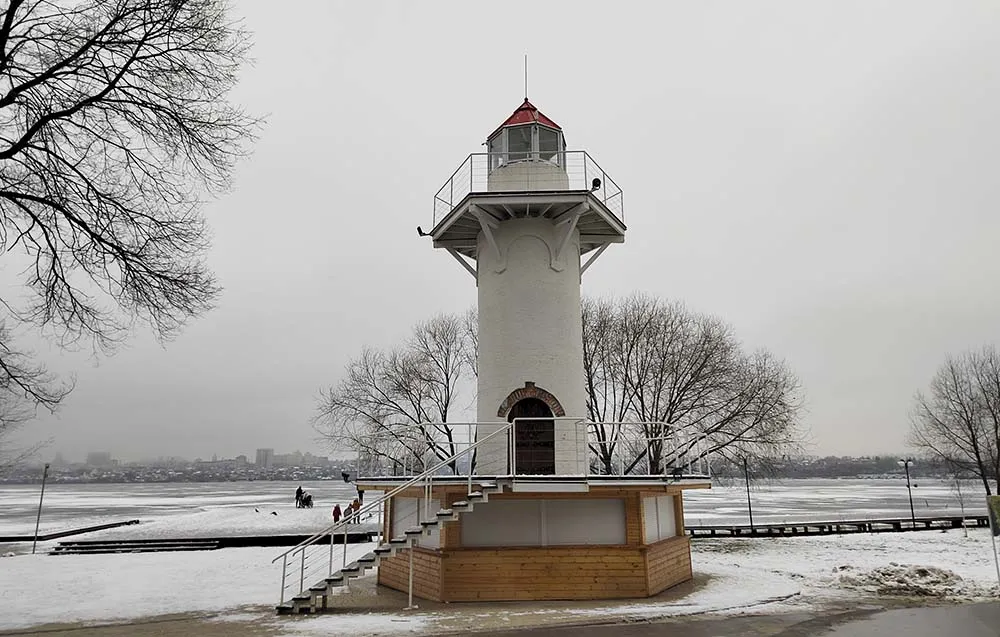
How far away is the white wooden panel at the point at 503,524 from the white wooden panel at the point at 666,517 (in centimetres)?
359

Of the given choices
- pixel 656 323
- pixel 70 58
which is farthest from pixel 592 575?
pixel 656 323

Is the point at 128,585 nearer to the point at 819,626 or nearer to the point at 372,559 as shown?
the point at 372,559

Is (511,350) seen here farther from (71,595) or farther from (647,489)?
(71,595)

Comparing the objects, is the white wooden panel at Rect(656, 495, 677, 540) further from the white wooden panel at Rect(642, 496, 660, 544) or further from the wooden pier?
the wooden pier

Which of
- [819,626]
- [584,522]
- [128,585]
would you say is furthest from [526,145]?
[128,585]

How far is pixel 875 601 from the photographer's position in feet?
46.4

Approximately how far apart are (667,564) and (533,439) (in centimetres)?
423

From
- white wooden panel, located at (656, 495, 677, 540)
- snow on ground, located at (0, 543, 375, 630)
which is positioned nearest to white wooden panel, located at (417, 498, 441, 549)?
snow on ground, located at (0, 543, 375, 630)

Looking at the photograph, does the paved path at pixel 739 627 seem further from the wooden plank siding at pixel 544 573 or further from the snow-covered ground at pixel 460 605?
the wooden plank siding at pixel 544 573

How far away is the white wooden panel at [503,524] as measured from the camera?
14.8 meters

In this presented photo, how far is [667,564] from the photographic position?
15.9 meters

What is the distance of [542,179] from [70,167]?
1080 cm

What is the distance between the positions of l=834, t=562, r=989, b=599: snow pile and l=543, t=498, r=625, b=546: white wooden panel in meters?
5.91

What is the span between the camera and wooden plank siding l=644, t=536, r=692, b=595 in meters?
14.8
